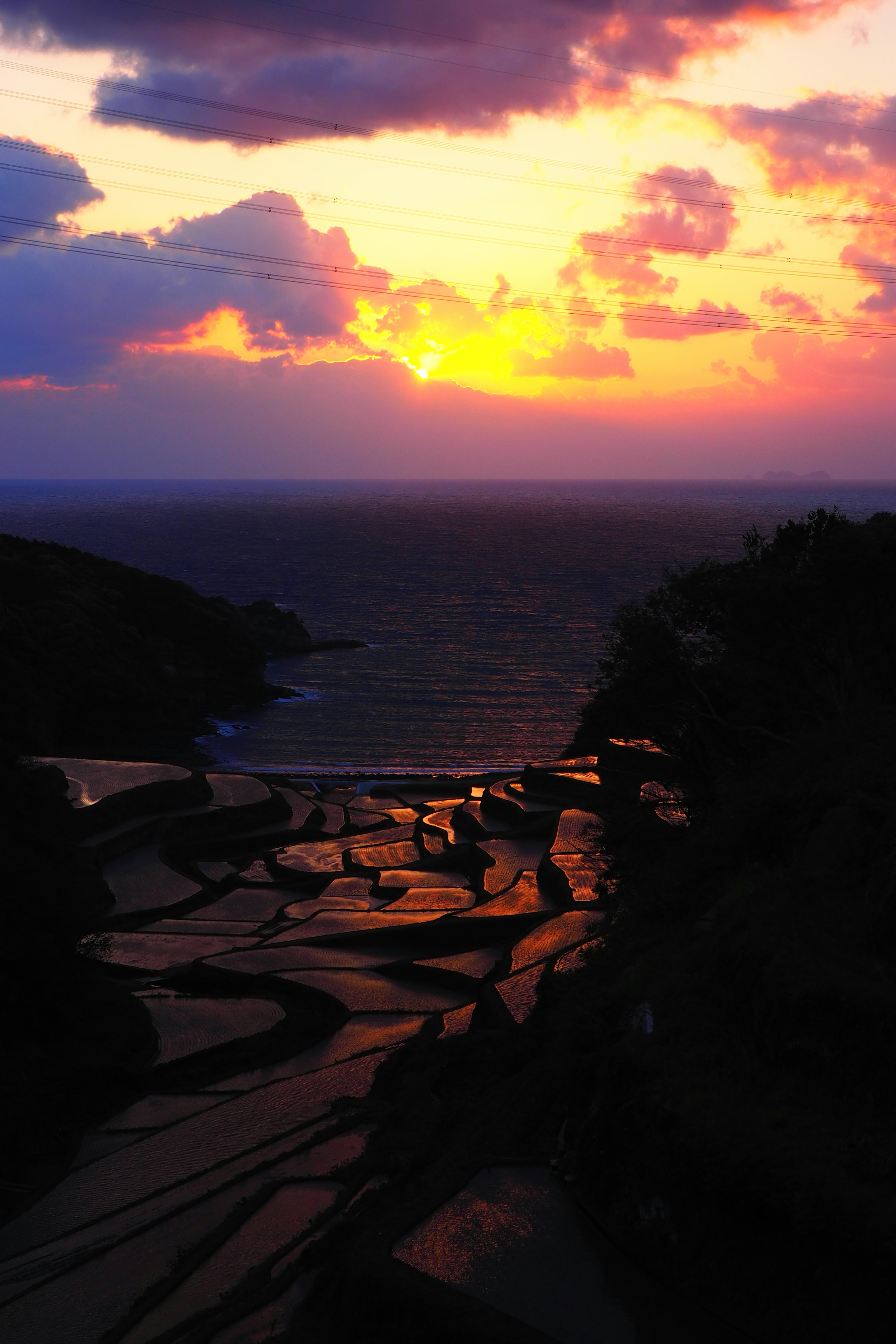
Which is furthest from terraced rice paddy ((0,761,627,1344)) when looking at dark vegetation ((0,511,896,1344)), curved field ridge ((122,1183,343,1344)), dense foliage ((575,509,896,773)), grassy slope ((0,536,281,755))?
grassy slope ((0,536,281,755))

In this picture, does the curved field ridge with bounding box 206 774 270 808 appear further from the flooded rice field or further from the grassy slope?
the grassy slope

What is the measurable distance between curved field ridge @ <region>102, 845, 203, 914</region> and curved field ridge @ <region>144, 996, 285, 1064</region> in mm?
5710

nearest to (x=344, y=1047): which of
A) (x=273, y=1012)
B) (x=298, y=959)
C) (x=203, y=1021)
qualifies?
(x=273, y=1012)

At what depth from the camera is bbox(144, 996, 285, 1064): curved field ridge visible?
1861 cm

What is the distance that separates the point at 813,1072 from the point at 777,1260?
6.43 feet

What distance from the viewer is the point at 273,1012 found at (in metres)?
20.1

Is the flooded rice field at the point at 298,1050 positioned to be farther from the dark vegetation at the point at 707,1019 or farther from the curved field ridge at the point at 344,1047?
the dark vegetation at the point at 707,1019

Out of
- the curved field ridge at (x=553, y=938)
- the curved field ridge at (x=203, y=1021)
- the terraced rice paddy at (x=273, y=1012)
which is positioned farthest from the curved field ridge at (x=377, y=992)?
the curved field ridge at (x=553, y=938)

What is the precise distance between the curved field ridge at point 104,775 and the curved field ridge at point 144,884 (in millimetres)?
2316

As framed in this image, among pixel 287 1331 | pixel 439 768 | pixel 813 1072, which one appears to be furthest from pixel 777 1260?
pixel 439 768

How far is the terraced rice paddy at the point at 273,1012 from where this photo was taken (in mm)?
10703

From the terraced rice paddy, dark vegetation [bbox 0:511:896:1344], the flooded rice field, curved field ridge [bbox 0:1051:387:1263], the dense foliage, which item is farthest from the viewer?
the dense foliage

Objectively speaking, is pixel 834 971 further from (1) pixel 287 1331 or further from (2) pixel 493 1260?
(1) pixel 287 1331

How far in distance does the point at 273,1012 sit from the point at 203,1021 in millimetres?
1376
